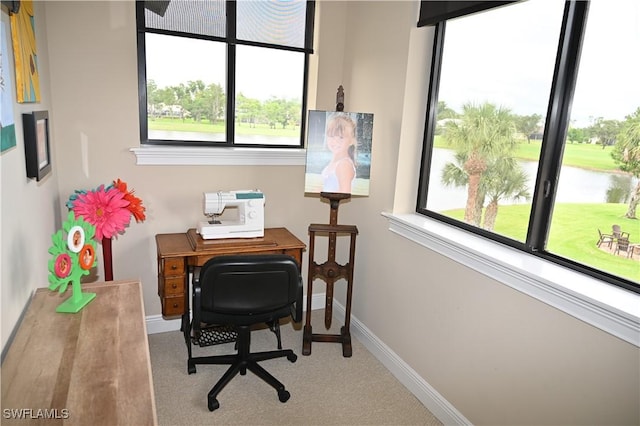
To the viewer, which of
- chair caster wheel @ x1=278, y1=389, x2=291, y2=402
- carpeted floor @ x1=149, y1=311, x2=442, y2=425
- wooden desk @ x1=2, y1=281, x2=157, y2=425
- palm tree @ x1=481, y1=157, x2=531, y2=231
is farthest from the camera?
chair caster wheel @ x1=278, y1=389, x2=291, y2=402

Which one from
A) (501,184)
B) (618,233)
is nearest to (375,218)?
(501,184)

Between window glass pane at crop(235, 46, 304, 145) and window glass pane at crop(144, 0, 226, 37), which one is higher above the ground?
window glass pane at crop(144, 0, 226, 37)

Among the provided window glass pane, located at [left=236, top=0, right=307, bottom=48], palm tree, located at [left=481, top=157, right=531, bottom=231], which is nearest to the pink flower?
window glass pane, located at [left=236, top=0, right=307, bottom=48]

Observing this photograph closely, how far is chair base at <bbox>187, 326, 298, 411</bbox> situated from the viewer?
2.29 metres

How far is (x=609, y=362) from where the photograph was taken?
1460 mm

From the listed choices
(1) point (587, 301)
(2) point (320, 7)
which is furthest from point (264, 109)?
(1) point (587, 301)

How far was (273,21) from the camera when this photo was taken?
9.43ft

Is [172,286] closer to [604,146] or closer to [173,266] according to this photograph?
[173,266]

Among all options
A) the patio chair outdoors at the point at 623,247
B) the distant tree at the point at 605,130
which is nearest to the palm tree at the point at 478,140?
the distant tree at the point at 605,130

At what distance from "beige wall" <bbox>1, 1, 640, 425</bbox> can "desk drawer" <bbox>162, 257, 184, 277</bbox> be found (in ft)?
1.41

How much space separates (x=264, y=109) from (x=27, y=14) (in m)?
1.49

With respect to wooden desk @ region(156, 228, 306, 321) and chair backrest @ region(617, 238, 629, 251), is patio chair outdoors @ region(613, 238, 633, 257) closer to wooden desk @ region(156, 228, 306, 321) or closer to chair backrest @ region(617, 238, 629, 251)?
chair backrest @ region(617, 238, 629, 251)

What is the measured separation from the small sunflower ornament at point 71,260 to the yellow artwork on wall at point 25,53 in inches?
20.2

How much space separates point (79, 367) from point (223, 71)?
211cm
